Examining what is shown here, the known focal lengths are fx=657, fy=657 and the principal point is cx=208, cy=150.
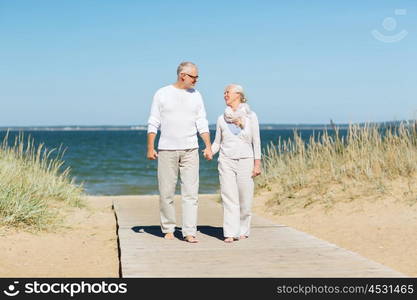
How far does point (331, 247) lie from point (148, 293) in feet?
8.97

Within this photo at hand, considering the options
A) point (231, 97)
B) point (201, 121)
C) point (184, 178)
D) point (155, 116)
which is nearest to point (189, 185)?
point (184, 178)

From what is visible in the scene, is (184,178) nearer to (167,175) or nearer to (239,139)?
(167,175)

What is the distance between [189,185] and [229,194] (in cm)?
49

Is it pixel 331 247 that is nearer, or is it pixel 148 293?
pixel 148 293

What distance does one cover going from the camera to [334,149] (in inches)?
541

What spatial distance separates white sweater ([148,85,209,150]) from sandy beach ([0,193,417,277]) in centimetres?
159

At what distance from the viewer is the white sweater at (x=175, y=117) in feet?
24.7

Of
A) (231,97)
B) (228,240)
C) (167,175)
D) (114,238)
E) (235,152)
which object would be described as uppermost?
(231,97)

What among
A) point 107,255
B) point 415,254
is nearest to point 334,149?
point 415,254

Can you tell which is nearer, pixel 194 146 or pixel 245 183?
pixel 194 146

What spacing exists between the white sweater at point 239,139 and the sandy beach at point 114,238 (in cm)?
185

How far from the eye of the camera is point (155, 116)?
7.59 m

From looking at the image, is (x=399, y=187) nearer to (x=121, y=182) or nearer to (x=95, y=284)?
(x=95, y=284)

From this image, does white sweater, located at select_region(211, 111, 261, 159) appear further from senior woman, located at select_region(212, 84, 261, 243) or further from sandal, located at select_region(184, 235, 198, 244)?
sandal, located at select_region(184, 235, 198, 244)
